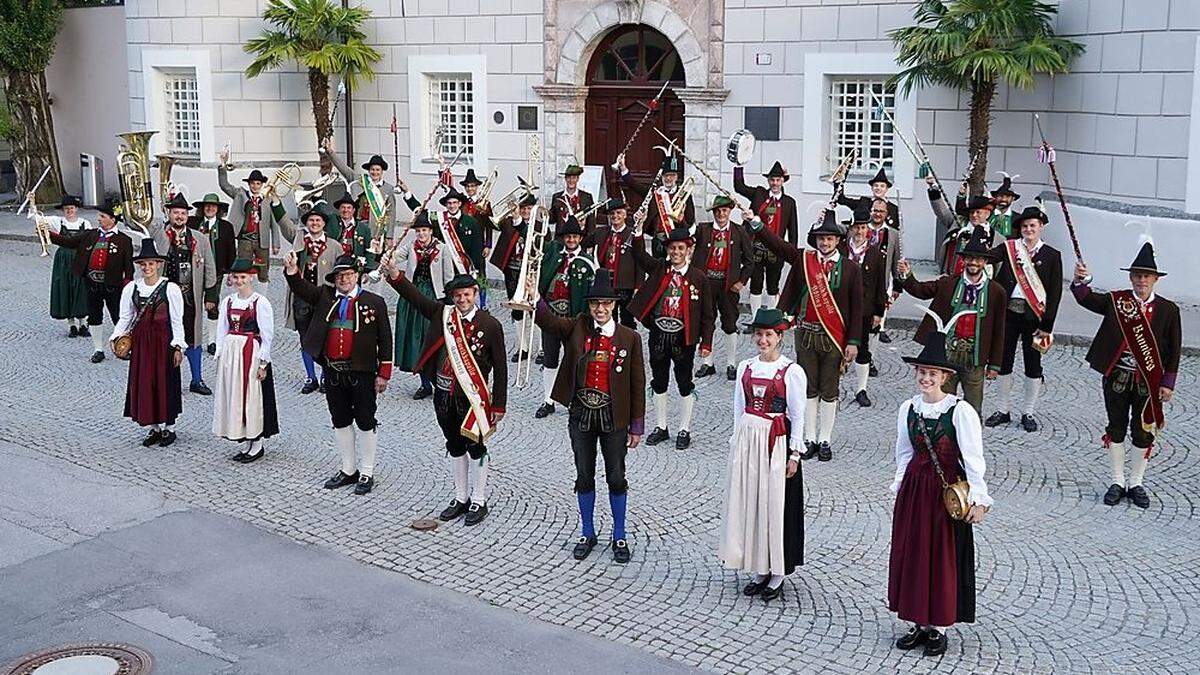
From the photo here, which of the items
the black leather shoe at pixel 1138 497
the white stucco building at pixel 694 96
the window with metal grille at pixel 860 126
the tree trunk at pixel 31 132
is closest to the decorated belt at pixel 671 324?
the black leather shoe at pixel 1138 497

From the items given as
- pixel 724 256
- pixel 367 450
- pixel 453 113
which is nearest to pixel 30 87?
pixel 453 113

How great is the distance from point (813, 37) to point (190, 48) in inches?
422

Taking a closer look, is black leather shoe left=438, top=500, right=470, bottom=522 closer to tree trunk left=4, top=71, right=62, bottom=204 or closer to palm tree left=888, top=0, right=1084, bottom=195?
palm tree left=888, top=0, right=1084, bottom=195

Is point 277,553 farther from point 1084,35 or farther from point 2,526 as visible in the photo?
point 1084,35

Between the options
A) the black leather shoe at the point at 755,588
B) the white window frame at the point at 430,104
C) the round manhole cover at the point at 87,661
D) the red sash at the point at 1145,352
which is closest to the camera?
the round manhole cover at the point at 87,661

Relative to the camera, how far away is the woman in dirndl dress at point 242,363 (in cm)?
1080

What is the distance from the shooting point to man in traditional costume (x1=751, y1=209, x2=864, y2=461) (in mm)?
10852

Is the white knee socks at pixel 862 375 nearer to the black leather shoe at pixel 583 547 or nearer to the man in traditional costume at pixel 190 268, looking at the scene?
the black leather shoe at pixel 583 547

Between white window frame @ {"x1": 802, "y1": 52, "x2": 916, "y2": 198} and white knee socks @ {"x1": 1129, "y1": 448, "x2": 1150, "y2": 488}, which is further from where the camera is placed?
white window frame @ {"x1": 802, "y1": 52, "x2": 916, "y2": 198}

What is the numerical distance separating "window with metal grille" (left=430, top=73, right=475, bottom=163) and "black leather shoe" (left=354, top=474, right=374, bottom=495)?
12773 millimetres

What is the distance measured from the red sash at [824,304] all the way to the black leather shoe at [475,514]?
3086 millimetres

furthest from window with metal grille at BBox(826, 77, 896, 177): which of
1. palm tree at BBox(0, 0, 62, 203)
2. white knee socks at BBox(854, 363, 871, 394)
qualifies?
palm tree at BBox(0, 0, 62, 203)

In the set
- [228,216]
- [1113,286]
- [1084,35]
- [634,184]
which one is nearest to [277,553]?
[228,216]

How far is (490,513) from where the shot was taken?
969cm
